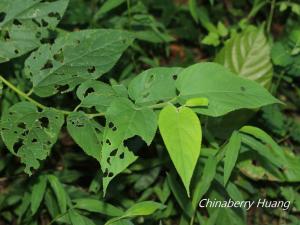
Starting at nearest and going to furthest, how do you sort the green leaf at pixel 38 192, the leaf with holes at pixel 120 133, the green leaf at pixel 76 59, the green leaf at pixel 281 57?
the leaf with holes at pixel 120 133 < the green leaf at pixel 76 59 < the green leaf at pixel 38 192 < the green leaf at pixel 281 57

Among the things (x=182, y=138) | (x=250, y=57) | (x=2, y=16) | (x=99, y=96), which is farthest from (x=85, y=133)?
(x=250, y=57)

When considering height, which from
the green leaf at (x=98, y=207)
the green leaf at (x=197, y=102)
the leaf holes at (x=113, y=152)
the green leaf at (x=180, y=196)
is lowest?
the green leaf at (x=180, y=196)

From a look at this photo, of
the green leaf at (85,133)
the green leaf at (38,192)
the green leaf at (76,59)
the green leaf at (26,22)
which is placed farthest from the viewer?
the green leaf at (38,192)

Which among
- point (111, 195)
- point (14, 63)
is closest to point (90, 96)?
point (111, 195)

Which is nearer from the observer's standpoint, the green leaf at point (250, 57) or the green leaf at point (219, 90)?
the green leaf at point (219, 90)

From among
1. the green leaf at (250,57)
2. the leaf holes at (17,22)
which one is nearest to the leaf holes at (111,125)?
the leaf holes at (17,22)

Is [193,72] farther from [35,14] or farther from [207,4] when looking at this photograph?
[207,4]

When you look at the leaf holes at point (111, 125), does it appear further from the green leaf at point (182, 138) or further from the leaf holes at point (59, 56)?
the leaf holes at point (59, 56)

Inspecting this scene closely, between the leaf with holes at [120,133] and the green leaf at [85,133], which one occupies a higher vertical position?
the leaf with holes at [120,133]

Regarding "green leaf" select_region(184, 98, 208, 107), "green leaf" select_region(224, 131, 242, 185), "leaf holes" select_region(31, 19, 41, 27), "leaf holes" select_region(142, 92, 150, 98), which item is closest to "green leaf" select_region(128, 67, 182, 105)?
"leaf holes" select_region(142, 92, 150, 98)
